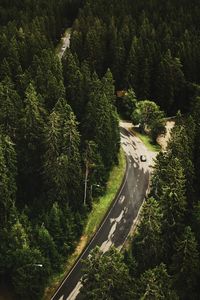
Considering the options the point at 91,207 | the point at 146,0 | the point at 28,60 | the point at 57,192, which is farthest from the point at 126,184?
the point at 146,0

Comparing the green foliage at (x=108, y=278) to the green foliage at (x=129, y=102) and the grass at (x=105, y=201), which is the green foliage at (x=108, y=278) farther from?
the green foliage at (x=129, y=102)

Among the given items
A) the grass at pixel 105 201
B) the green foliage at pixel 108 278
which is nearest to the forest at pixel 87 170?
the green foliage at pixel 108 278

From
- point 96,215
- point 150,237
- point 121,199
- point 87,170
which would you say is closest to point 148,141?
point 121,199

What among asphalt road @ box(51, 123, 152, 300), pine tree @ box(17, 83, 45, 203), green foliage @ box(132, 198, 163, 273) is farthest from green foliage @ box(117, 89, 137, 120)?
green foliage @ box(132, 198, 163, 273)

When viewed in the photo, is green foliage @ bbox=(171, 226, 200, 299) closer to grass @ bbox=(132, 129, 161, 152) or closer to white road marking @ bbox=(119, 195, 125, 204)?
white road marking @ bbox=(119, 195, 125, 204)

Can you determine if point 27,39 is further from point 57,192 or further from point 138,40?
point 57,192

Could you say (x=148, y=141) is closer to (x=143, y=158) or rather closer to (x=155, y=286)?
(x=143, y=158)
